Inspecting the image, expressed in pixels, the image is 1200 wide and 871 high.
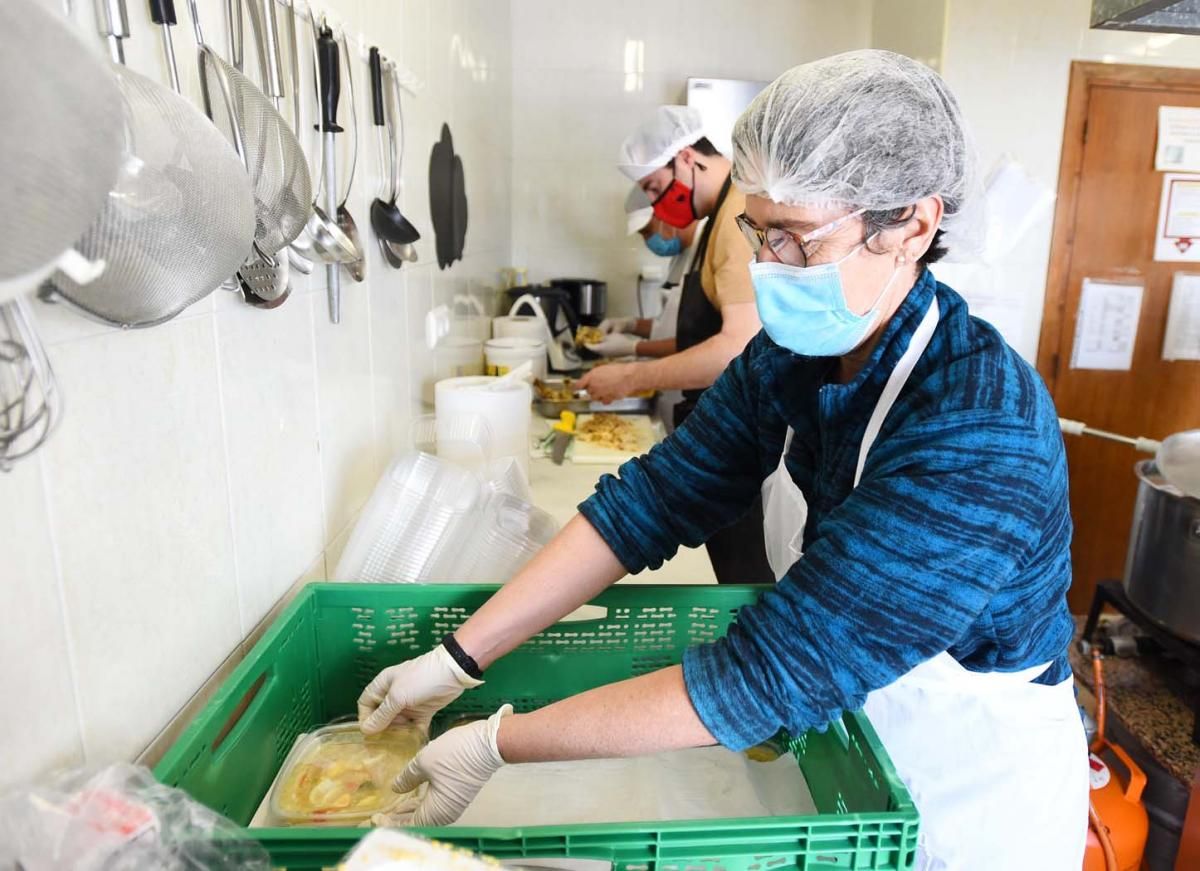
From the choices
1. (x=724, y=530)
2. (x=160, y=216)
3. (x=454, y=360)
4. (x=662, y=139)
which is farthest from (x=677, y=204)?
(x=160, y=216)

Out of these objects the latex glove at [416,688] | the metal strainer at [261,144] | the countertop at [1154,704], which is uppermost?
the metal strainer at [261,144]

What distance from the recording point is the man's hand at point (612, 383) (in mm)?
2129

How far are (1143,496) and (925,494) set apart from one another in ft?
5.38

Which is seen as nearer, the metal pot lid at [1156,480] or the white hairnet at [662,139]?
the metal pot lid at [1156,480]

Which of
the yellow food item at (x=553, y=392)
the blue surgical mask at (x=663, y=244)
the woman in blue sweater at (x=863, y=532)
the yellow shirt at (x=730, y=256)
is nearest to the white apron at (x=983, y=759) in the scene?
the woman in blue sweater at (x=863, y=532)

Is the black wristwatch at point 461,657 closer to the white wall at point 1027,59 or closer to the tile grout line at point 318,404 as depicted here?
the tile grout line at point 318,404

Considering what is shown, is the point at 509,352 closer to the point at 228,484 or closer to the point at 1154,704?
the point at 228,484

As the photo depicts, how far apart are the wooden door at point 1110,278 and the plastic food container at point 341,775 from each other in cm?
252

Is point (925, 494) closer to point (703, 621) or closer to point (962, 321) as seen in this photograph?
point (962, 321)

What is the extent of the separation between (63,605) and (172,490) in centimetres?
17

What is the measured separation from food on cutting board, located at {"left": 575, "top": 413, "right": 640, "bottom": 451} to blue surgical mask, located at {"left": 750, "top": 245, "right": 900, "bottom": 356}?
3.84 feet

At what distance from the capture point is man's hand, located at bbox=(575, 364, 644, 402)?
6.98 feet

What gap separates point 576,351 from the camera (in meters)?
3.02

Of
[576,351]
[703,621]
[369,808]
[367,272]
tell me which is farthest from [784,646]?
[576,351]
